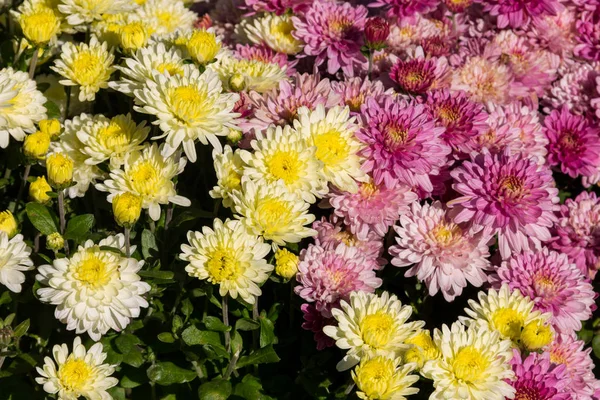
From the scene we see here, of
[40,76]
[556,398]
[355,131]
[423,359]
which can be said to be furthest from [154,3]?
[556,398]

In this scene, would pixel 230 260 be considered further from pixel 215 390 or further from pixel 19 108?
pixel 19 108

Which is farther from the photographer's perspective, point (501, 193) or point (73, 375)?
point (501, 193)

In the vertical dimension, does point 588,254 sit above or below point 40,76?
below

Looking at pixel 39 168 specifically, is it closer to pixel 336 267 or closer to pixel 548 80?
pixel 336 267

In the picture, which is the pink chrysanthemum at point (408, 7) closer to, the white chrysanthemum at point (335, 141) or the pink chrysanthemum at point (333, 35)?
the pink chrysanthemum at point (333, 35)

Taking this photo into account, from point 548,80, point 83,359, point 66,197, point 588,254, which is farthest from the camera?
point 548,80

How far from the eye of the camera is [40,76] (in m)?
2.64

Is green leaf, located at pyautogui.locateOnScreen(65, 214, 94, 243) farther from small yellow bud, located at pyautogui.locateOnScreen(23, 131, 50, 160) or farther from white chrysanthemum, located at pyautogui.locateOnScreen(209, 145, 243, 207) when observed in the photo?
white chrysanthemum, located at pyautogui.locateOnScreen(209, 145, 243, 207)

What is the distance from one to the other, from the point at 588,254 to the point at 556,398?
0.72 meters

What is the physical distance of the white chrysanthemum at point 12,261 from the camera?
1743 millimetres

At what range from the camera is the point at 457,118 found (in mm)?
2078

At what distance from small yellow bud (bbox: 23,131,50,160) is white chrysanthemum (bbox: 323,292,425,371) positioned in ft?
3.02

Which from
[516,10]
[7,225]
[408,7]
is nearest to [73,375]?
[7,225]

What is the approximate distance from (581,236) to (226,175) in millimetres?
1215
